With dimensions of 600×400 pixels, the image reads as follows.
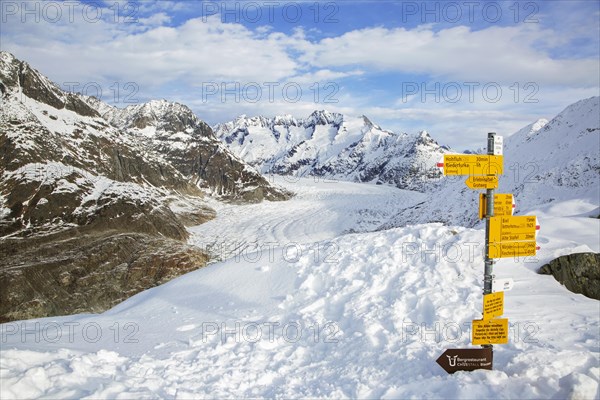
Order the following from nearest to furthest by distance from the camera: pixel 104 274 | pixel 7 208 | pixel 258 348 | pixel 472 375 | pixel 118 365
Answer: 1. pixel 472 375
2. pixel 118 365
3. pixel 258 348
4. pixel 104 274
5. pixel 7 208

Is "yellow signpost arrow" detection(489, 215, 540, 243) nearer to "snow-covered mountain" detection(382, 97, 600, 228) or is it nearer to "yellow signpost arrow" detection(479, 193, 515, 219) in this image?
"yellow signpost arrow" detection(479, 193, 515, 219)

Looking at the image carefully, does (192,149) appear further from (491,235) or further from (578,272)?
(491,235)

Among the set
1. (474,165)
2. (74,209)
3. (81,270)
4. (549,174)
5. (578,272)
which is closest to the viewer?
(474,165)

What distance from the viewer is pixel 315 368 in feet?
24.3

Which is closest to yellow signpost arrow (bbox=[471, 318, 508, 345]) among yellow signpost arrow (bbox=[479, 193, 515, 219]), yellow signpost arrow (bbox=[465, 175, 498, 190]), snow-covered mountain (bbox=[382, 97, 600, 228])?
yellow signpost arrow (bbox=[479, 193, 515, 219])

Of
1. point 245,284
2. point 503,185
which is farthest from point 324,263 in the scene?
point 503,185

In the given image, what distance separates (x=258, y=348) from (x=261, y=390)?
141 centimetres

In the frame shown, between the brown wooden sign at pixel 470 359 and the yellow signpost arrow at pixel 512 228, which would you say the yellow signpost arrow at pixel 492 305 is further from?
the yellow signpost arrow at pixel 512 228

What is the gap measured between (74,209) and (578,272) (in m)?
42.4

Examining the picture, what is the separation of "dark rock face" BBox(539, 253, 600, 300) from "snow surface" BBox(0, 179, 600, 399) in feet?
0.89

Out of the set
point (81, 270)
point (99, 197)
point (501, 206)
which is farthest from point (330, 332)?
point (99, 197)

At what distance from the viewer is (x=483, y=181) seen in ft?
20.3

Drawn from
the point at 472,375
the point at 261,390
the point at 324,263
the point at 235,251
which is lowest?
the point at 235,251

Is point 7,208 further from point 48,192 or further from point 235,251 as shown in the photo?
point 235,251
